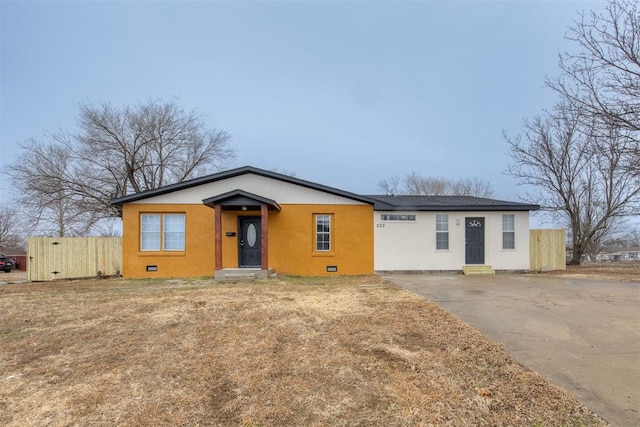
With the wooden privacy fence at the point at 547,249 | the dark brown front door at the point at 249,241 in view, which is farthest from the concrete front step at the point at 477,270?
the dark brown front door at the point at 249,241

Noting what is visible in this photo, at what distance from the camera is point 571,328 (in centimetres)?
528

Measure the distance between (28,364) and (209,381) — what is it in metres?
2.34

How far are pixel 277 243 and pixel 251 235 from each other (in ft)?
3.39

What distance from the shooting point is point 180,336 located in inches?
197

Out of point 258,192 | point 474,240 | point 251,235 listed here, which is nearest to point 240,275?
point 251,235

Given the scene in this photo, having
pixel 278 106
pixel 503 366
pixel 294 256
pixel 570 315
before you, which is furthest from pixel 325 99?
pixel 503 366

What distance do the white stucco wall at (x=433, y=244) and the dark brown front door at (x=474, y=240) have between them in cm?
15

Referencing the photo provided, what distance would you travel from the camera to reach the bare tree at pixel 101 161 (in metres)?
20.3

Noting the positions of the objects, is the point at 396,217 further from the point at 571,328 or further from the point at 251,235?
the point at 571,328

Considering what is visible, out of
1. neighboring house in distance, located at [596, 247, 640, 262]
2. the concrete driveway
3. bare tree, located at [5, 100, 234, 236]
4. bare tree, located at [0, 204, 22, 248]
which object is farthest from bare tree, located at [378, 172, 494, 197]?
bare tree, located at [0, 204, 22, 248]

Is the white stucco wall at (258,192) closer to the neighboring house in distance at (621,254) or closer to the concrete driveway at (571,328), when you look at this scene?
the concrete driveway at (571,328)

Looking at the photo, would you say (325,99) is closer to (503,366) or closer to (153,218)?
(153,218)

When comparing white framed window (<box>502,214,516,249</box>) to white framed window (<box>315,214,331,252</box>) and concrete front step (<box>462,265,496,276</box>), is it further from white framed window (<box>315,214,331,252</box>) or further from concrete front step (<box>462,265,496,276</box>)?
white framed window (<box>315,214,331,252</box>)

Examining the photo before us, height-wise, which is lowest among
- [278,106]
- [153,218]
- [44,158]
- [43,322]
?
[43,322]
